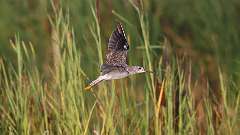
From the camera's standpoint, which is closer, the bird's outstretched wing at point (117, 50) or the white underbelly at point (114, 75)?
the white underbelly at point (114, 75)

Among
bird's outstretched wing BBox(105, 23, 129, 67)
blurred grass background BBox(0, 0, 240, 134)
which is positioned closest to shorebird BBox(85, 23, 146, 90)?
bird's outstretched wing BBox(105, 23, 129, 67)

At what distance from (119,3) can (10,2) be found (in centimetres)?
102

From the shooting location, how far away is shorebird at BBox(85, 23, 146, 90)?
3.22 metres

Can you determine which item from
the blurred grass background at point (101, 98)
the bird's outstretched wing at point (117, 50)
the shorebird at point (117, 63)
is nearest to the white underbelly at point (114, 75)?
the shorebird at point (117, 63)

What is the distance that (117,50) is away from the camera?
11.5ft

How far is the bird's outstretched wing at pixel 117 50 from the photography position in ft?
11.2

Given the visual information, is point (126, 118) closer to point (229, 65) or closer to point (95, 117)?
point (95, 117)

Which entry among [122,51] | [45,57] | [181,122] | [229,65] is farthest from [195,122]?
[45,57]

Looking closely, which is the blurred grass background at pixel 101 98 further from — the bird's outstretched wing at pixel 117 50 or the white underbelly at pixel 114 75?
the white underbelly at pixel 114 75

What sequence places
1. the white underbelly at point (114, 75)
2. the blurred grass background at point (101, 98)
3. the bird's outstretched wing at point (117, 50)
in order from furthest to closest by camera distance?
the blurred grass background at point (101, 98) → the bird's outstretched wing at point (117, 50) → the white underbelly at point (114, 75)

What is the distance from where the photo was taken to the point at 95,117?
4406 millimetres

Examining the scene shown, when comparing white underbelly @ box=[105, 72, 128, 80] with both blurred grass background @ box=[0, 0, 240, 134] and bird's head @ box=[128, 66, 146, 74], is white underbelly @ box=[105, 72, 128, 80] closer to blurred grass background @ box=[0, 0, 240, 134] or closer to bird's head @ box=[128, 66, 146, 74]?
bird's head @ box=[128, 66, 146, 74]

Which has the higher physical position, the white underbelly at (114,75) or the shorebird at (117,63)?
the shorebird at (117,63)

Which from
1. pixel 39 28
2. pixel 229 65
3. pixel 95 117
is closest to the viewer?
pixel 95 117
